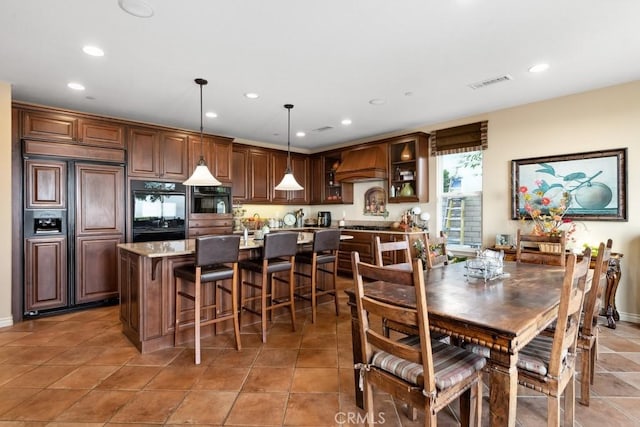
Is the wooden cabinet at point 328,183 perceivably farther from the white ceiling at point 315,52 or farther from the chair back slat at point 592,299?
the chair back slat at point 592,299

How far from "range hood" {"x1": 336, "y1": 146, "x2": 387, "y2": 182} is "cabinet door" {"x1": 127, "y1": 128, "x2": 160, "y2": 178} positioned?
3133 millimetres

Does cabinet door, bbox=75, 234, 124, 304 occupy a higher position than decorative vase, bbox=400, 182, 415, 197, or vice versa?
decorative vase, bbox=400, 182, 415, 197

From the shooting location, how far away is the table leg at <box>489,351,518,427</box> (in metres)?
1.36

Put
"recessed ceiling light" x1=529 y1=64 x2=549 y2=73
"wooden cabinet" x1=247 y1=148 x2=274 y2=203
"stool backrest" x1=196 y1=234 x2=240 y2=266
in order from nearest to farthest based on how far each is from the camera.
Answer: "stool backrest" x1=196 y1=234 x2=240 y2=266 < "recessed ceiling light" x1=529 y1=64 x2=549 y2=73 < "wooden cabinet" x1=247 y1=148 x2=274 y2=203

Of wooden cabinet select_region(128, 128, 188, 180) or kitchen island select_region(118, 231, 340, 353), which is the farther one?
wooden cabinet select_region(128, 128, 188, 180)

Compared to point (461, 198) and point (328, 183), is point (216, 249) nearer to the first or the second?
point (461, 198)

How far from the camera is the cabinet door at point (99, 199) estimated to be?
3.98m

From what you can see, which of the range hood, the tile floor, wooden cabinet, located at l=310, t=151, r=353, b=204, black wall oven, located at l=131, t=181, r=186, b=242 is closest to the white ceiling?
black wall oven, located at l=131, t=181, r=186, b=242

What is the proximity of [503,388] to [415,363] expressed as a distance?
36 cm

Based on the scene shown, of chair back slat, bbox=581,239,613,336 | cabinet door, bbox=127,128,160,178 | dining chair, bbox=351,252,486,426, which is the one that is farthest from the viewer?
cabinet door, bbox=127,128,160,178

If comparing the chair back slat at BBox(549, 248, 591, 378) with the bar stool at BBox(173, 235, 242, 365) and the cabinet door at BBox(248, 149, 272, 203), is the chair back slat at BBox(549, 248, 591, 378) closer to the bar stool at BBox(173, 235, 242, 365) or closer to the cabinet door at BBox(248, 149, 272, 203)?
the bar stool at BBox(173, 235, 242, 365)

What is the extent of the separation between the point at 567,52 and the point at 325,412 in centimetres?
344

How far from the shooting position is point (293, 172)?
22.1 ft

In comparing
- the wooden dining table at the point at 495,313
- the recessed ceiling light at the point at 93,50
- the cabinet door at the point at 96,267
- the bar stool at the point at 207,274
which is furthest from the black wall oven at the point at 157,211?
the wooden dining table at the point at 495,313
